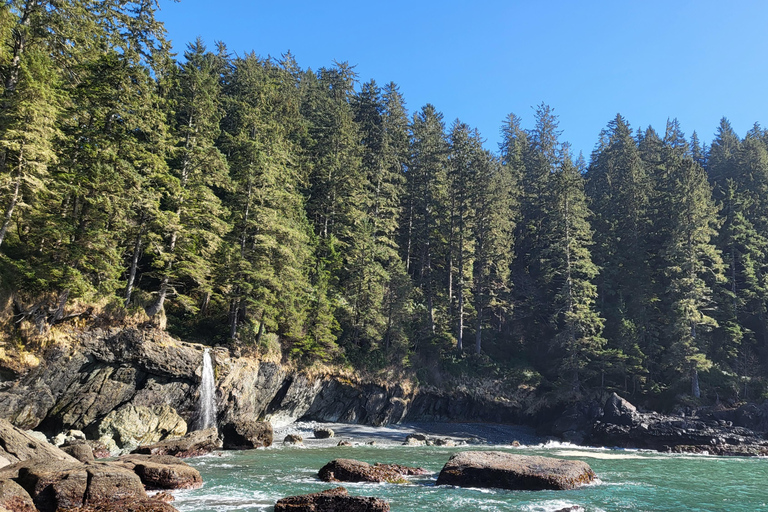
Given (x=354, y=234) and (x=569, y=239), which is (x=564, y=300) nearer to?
(x=569, y=239)

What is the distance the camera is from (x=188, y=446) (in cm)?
2102

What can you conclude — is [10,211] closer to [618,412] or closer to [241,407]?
[241,407]

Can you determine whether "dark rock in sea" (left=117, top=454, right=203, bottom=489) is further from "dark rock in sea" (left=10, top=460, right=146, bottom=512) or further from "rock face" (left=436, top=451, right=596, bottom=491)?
"rock face" (left=436, top=451, right=596, bottom=491)

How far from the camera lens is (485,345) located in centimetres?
4850

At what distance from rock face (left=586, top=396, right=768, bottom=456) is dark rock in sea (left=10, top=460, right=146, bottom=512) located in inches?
1354

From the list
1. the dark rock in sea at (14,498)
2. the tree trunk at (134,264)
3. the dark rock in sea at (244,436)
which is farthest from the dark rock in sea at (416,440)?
the dark rock in sea at (14,498)

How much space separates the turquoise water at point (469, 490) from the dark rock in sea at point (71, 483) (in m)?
1.51

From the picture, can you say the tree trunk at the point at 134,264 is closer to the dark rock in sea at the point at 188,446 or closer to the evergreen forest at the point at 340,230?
the evergreen forest at the point at 340,230

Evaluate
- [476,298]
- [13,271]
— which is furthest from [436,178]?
[13,271]

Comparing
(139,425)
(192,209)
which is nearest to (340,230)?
(192,209)

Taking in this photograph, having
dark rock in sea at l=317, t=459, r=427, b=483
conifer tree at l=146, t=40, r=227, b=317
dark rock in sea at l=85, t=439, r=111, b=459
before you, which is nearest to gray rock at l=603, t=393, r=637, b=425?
dark rock in sea at l=317, t=459, r=427, b=483

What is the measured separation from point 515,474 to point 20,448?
15.8 meters

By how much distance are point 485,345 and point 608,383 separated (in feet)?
39.3

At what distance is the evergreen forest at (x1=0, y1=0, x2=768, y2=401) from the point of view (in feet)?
72.0
